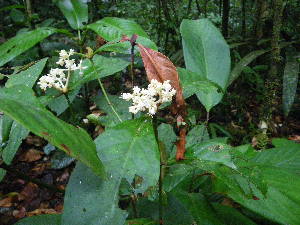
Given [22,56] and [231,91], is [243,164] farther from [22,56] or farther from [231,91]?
[231,91]

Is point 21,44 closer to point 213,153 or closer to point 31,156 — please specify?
point 213,153

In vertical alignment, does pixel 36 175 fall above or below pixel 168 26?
below

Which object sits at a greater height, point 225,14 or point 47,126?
point 47,126

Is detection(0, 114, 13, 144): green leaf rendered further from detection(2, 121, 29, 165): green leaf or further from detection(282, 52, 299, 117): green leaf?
detection(282, 52, 299, 117): green leaf

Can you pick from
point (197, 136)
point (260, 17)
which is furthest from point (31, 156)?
point (260, 17)

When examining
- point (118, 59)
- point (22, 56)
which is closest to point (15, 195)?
point (22, 56)

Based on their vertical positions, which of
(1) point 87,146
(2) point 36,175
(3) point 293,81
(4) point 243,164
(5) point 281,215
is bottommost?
(2) point 36,175
